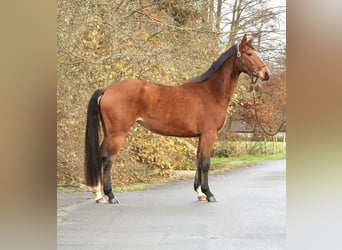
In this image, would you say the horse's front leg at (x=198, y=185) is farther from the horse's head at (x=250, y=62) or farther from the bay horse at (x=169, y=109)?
the horse's head at (x=250, y=62)

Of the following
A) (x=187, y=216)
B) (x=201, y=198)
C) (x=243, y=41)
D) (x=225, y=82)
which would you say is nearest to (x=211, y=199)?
(x=201, y=198)

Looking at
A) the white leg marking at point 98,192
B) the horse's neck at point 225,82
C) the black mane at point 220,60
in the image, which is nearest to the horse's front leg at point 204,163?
the horse's neck at point 225,82

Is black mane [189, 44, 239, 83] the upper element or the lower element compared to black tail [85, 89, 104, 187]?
upper

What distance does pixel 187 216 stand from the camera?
339cm

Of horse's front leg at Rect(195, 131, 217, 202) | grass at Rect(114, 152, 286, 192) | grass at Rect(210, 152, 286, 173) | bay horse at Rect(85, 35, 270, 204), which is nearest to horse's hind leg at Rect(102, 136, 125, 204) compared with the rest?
bay horse at Rect(85, 35, 270, 204)

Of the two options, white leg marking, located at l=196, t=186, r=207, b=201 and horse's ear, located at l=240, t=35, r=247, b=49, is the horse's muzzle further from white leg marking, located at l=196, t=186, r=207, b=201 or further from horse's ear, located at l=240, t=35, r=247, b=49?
white leg marking, located at l=196, t=186, r=207, b=201

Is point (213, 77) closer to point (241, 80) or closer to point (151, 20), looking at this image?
point (241, 80)

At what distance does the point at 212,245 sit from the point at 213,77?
43.1 inches

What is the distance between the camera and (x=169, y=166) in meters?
3.43

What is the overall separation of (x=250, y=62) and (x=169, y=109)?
2.04 ft

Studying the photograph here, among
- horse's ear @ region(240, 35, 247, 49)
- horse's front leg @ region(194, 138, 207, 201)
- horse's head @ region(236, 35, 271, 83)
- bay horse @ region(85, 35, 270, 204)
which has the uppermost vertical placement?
horse's ear @ region(240, 35, 247, 49)

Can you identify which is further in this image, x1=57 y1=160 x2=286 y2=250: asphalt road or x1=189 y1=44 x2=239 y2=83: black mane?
x1=189 y1=44 x2=239 y2=83: black mane

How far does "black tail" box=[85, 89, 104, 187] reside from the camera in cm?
343
